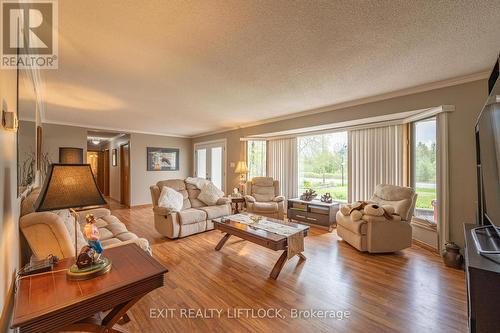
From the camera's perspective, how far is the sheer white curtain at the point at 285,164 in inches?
215

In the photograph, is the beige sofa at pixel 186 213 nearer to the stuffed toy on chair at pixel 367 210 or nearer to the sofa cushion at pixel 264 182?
the sofa cushion at pixel 264 182

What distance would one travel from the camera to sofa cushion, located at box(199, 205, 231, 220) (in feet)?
13.4

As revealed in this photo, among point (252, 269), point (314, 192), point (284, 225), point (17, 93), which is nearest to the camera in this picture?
point (17, 93)

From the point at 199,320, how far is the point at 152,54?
253cm

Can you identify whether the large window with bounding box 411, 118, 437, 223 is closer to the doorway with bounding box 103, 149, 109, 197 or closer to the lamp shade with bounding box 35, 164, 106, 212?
the lamp shade with bounding box 35, 164, 106, 212

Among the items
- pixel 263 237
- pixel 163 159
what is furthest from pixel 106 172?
pixel 263 237

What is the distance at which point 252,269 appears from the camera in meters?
2.61

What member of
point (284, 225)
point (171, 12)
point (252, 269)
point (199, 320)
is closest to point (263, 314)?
point (199, 320)

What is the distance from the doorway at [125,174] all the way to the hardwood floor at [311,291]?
4.21 meters

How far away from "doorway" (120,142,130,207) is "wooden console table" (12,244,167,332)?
19.0 ft

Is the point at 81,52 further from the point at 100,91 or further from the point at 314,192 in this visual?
the point at 314,192

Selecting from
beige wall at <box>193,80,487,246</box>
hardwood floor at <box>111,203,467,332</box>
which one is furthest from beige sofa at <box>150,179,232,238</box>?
beige wall at <box>193,80,487,246</box>

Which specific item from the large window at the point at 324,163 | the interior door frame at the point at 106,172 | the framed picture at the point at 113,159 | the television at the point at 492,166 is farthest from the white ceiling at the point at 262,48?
the interior door frame at the point at 106,172

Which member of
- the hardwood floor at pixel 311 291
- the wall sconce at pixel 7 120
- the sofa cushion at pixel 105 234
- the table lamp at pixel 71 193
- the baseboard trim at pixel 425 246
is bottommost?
the hardwood floor at pixel 311 291
